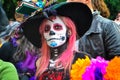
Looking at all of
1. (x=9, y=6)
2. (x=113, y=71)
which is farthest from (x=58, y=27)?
(x=9, y=6)

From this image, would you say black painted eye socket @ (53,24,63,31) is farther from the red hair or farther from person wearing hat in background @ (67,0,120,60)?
person wearing hat in background @ (67,0,120,60)

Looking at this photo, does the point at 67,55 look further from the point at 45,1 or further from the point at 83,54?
the point at 45,1

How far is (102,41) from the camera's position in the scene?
155 inches

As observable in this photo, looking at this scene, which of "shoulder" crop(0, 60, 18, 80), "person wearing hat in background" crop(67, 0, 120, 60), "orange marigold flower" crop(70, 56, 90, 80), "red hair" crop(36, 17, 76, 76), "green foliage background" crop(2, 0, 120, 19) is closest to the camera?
"shoulder" crop(0, 60, 18, 80)

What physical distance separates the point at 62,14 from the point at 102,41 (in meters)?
0.48

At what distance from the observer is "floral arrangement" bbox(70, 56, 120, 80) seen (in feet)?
10.6

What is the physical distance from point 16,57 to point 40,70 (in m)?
0.34

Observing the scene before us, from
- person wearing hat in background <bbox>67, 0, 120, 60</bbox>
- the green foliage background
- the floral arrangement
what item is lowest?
the green foliage background

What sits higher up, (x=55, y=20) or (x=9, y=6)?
(x=55, y=20)

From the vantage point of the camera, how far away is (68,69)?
350 cm

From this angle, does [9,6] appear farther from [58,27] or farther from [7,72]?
[7,72]

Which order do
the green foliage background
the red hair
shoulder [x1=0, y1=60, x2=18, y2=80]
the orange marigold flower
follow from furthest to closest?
the green foliage background, the red hair, the orange marigold flower, shoulder [x1=0, y1=60, x2=18, y2=80]

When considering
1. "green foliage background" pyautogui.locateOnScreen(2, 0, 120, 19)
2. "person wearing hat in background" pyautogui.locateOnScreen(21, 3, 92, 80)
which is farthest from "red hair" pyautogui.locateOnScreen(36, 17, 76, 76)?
"green foliage background" pyautogui.locateOnScreen(2, 0, 120, 19)

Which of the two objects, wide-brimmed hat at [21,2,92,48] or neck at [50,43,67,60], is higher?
wide-brimmed hat at [21,2,92,48]
